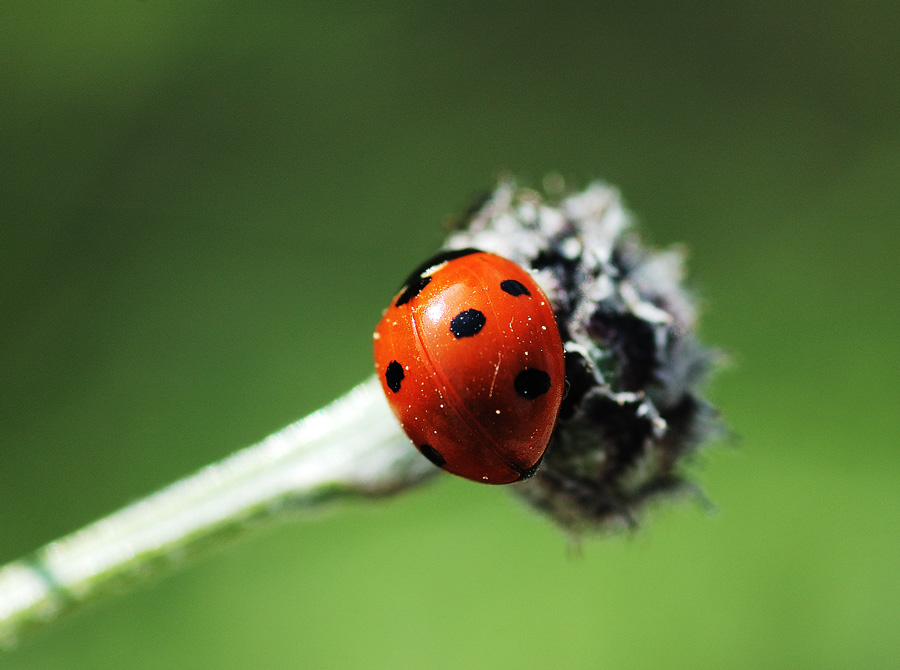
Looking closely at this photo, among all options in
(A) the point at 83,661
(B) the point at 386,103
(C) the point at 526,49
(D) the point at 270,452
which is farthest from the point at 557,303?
(C) the point at 526,49

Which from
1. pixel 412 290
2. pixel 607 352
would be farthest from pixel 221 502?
pixel 607 352

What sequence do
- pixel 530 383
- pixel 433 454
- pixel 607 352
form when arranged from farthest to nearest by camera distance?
pixel 607 352 → pixel 433 454 → pixel 530 383

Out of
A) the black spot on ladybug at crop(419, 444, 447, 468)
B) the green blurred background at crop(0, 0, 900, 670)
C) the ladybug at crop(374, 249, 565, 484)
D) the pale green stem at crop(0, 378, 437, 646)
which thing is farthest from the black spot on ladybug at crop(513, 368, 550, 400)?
the green blurred background at crop(0, 0, 900, 670)

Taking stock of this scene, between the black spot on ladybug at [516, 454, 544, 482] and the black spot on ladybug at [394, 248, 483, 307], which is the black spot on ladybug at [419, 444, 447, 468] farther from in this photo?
the black spot on ladybug at [394, 248, 483, 307]

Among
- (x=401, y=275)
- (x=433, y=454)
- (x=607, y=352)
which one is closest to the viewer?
(x=433, y=454)

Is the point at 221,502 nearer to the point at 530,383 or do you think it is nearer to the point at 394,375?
the point at 394,375
